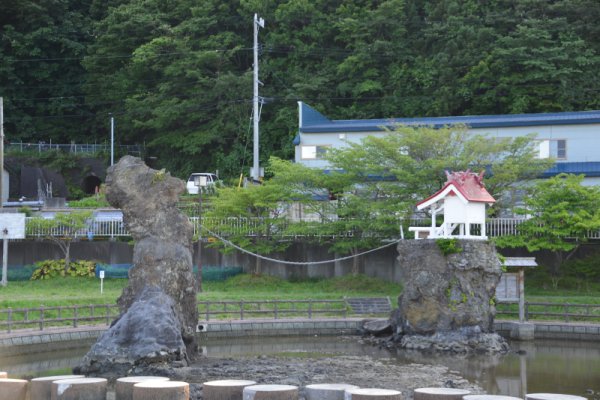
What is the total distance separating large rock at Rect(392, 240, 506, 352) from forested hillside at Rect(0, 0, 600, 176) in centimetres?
2945

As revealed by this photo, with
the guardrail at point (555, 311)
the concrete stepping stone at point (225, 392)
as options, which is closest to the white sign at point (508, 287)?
the guardrail at point (555, 311)

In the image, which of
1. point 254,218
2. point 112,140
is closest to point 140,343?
point 254,218

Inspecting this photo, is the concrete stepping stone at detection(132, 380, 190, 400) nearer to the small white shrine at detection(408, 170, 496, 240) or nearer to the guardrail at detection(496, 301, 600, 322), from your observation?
the small white shrine at detection(408, 170, 496, 240)

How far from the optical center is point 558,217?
36375 millimetres

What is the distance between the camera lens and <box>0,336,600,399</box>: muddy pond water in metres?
22.8

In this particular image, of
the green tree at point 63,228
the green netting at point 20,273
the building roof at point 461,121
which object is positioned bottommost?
the green netting at point 20,273

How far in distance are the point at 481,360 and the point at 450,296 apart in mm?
3225

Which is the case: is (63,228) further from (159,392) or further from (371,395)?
(371,395)

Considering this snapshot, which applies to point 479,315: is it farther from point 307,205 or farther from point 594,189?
point 307,205

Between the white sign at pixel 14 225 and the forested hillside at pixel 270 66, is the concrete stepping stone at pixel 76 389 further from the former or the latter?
the forested hillside at pixel 270 66

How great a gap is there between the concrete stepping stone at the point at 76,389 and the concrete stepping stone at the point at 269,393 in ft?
9.50

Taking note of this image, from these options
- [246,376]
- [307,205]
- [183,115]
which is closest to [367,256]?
[307,205]

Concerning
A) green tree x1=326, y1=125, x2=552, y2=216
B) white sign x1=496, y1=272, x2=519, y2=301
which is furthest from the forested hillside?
white sign x1=496, y1=272, x2=519, y2=301

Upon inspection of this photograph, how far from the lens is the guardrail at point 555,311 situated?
32.4 meters
